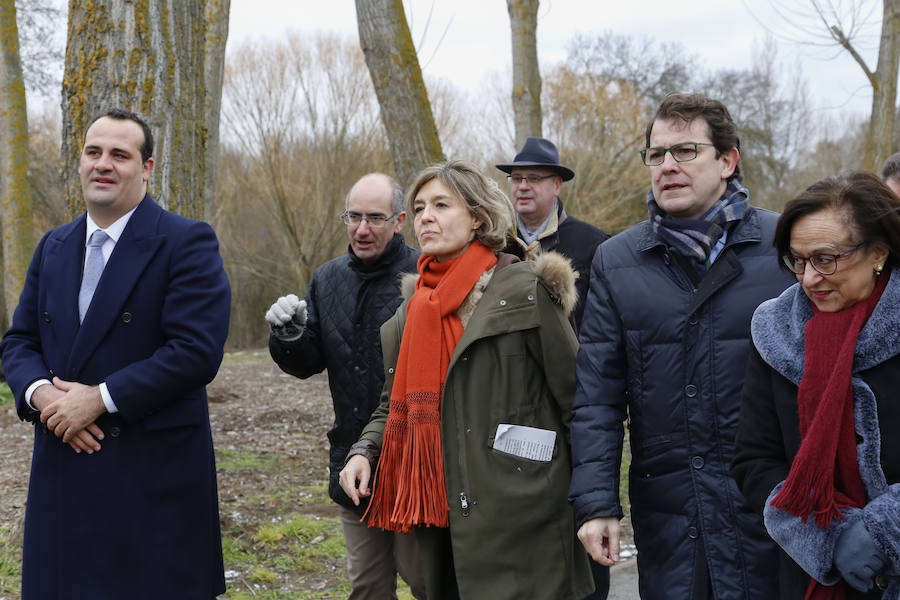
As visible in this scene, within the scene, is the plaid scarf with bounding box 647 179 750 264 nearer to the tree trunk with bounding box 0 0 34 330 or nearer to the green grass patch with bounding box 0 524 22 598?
the green grass patch with bounding box 0 524 22 598

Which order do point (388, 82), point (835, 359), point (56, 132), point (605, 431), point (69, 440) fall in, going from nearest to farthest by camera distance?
point (835, 359)
point (605, 431)
point (69, 440)
point (388, 82)
point (56, 132)

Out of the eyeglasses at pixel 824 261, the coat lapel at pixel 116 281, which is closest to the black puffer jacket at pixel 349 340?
the coat lapel at pixel 116 281

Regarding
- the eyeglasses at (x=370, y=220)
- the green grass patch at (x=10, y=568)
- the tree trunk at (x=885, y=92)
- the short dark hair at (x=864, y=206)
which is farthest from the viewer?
the tree trunk at (x=885, y=92)

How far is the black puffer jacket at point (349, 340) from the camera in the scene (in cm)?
393

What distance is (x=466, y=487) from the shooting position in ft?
9.56

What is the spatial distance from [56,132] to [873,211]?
23.1m

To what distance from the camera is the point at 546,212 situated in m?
5.11

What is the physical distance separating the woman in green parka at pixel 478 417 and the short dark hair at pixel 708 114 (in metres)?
0.64

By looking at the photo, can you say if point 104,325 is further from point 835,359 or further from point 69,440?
point 835,359

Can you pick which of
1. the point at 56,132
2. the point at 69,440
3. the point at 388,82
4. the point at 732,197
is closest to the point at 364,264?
the point at 69,440

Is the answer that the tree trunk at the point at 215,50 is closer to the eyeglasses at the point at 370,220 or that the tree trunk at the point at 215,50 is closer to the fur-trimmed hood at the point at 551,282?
the eyeglasses at the point at 370,220

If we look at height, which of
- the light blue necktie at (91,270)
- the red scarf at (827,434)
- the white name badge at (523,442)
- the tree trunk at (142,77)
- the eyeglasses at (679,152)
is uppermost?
the tree trunk at (142,77)

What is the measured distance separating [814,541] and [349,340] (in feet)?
7.65

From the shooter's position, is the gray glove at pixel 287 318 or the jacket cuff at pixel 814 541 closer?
the jacket cuff at pixel 814 541
